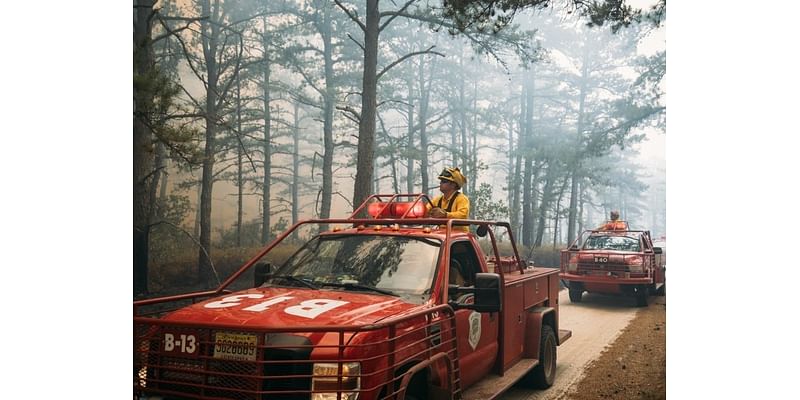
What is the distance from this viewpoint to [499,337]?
4.67 m

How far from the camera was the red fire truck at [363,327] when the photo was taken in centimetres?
312

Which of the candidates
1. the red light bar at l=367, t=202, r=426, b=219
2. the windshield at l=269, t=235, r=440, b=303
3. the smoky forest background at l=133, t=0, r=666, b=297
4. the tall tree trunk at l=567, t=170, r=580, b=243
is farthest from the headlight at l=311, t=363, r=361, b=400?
the tall tree trunk at l=567, t=170, r=580, b=243

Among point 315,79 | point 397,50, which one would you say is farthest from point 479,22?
point 315,79

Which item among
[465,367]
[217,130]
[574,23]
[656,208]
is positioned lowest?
[465,367]

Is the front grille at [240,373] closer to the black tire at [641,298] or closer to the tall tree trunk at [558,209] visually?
the black tire at [641,298]

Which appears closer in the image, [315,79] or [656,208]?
[656,208]

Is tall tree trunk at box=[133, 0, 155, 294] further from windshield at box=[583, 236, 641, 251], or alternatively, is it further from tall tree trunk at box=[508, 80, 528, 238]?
windshield at box=[583, 236, 641, 251]

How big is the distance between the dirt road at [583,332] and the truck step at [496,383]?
30cm

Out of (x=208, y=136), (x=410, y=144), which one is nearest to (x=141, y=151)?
(x=208, y=136)

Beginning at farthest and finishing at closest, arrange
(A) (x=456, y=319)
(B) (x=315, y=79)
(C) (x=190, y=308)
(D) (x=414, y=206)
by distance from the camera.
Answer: (B) (x=315, y=79) → (D) (x=414, y=206) → (A) (x=456, y=319) → (C) (x=190, y=308)

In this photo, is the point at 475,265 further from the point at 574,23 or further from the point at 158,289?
the point at 158,289

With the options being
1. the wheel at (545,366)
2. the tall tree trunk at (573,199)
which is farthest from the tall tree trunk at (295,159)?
the wheel at (545,366)

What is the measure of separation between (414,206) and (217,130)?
308 centimetres

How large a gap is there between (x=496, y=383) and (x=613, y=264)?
321 centimetres
